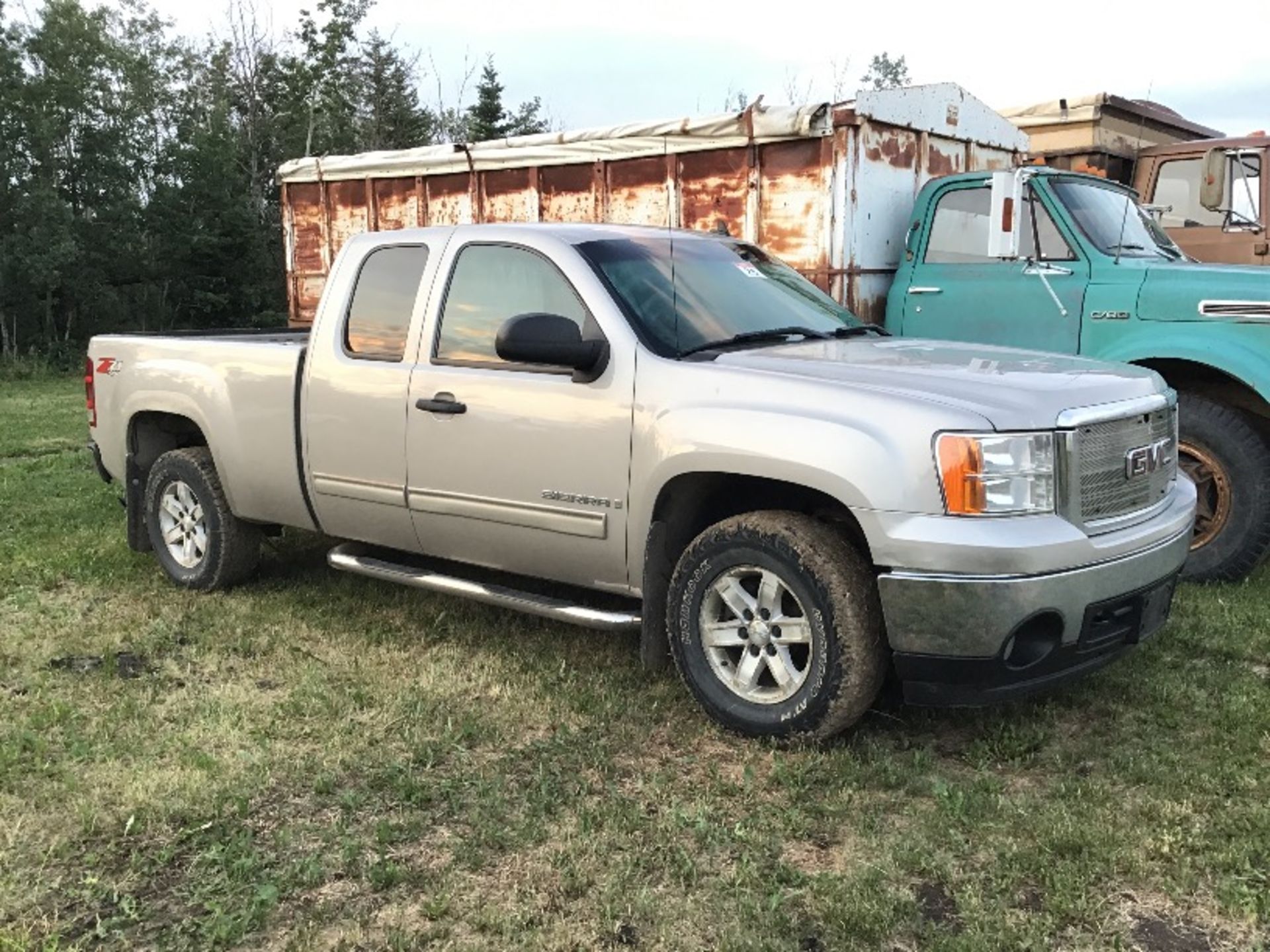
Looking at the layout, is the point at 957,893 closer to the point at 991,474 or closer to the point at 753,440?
the point at 991,474

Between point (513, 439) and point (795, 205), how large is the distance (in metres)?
3.49

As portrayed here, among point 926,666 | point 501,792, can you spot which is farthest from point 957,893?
point 501,792

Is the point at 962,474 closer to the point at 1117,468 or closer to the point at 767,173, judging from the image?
the point at 1117,468

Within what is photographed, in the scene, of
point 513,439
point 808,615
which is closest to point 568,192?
point 513,439

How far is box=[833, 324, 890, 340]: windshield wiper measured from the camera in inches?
191

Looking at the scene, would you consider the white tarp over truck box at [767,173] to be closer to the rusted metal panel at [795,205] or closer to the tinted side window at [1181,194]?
the rusted metal panel at [795,205]

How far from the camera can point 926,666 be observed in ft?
11.7

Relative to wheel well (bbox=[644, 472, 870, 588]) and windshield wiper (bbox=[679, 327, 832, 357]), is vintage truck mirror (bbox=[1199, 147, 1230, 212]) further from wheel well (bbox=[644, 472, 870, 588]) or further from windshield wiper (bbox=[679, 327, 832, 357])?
wheel well (bbox=[644, 472, 870, 588])

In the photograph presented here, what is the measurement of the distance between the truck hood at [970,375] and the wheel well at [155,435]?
3.42 m

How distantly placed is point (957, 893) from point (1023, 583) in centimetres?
94

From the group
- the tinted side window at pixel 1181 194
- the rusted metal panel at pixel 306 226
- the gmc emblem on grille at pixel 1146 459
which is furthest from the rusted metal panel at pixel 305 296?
the gmc emblem on grille at pixel 1146 459

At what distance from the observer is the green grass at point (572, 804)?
2.91 meters

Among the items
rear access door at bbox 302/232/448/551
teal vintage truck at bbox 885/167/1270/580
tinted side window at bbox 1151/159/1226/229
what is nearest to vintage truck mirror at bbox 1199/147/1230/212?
tinted side window at bbox 1151/159/1226/229

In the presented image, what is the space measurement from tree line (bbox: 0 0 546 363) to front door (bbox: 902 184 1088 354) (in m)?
19.1
